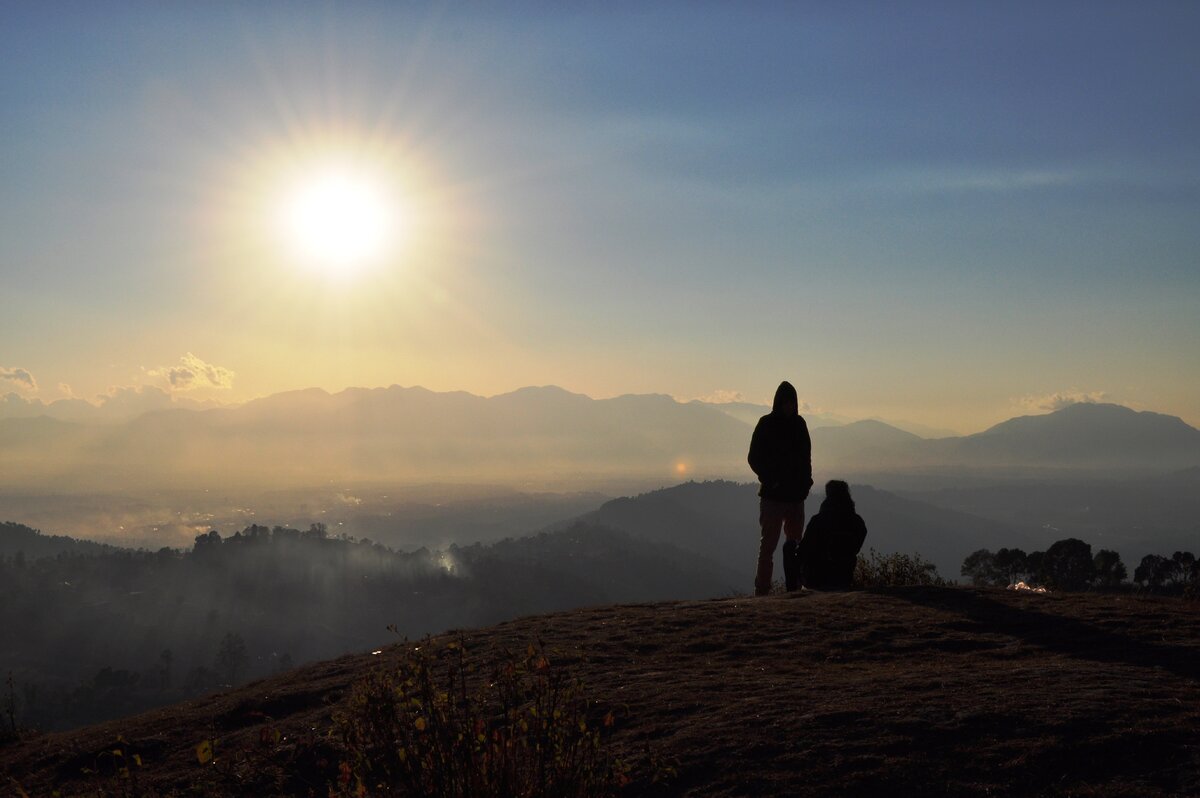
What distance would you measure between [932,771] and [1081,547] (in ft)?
49.7

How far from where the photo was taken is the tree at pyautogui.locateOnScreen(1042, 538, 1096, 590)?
15.6 metres

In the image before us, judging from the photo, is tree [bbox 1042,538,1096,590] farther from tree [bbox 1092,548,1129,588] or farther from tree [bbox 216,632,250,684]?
tree [bbox 216,632,250,684]

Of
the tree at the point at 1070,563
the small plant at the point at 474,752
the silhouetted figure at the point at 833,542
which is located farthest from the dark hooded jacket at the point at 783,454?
the small plant at the point at 474,752

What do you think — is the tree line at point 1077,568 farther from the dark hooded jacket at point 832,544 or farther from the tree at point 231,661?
the tree at point 231,661

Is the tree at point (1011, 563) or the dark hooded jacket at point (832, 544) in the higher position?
the dark hooded jacket at point (832, 544)

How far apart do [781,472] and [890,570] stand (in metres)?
2.84

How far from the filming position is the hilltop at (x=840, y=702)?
154 inches

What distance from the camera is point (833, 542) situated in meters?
10.8

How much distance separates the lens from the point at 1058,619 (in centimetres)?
738

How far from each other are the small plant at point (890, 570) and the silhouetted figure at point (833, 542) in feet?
3.03

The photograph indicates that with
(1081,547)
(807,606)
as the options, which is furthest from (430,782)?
(1081,547)

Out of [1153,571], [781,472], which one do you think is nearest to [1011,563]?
[1153,571]

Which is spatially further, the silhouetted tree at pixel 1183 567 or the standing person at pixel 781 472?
the silhouetted tree at pixel 1183 567

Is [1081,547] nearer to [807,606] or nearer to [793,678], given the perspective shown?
[807,606]
